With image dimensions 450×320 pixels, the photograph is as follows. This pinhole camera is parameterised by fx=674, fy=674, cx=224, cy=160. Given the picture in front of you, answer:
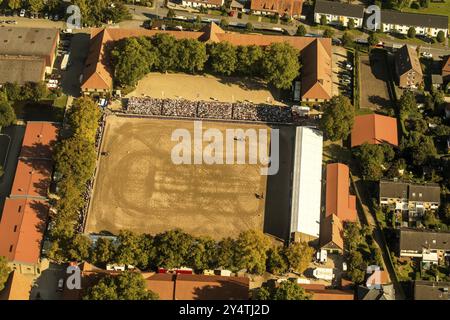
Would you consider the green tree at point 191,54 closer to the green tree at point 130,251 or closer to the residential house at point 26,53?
the residential house at point 26,53

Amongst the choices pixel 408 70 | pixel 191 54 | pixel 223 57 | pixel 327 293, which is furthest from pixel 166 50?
pixel 327 293

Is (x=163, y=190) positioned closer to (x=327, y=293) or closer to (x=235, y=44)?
(x=327, y=293)

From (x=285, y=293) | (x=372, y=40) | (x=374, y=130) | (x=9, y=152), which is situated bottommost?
(x=285, y=293)

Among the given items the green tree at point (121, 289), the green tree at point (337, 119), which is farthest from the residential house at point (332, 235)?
the green tree at point (121, 289)

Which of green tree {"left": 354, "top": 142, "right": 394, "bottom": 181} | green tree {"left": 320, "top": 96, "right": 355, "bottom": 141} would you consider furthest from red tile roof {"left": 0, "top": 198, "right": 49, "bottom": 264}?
green tree {"left": 354, "top": 142, "right": 394, "bottom": 181}

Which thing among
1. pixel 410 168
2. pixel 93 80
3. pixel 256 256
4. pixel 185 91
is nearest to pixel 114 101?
pixel 93 80
